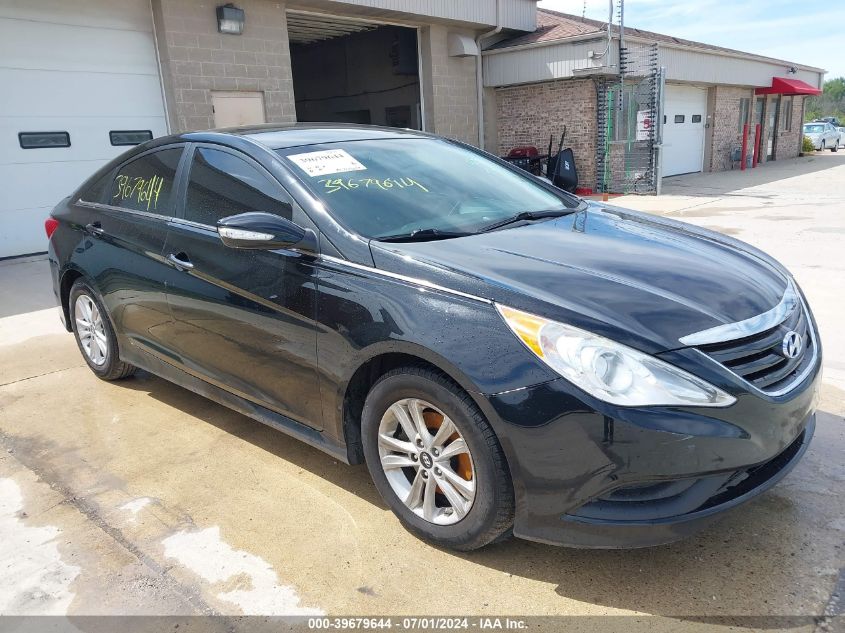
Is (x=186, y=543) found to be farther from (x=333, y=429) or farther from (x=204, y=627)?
(x=333, y=429)

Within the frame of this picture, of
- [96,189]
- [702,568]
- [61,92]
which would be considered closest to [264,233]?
[702,568]

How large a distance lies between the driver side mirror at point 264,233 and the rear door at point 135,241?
0.91 m

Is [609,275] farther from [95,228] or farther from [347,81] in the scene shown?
[347,81]

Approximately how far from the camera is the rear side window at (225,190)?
122 inches

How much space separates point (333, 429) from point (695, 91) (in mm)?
20863

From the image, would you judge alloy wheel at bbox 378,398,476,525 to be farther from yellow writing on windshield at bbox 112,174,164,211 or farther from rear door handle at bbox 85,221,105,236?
rear door handle at bbox 85,221,105,236

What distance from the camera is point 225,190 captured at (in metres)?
3.35

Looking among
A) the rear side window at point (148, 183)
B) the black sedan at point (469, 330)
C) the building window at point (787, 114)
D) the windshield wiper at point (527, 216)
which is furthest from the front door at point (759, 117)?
the rear side window at point (148, 183)

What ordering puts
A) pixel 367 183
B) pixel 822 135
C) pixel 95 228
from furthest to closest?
pixel 822 135, pixel 95 228, pixel 367 183

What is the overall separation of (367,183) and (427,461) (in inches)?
51.7

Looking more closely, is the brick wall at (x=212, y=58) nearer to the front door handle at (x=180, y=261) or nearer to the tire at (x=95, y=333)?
the tire at (x=95, y=333)

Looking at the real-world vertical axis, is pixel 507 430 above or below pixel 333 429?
above

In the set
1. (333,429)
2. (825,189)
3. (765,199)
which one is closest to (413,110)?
(765,199)

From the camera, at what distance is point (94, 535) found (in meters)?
2.86
